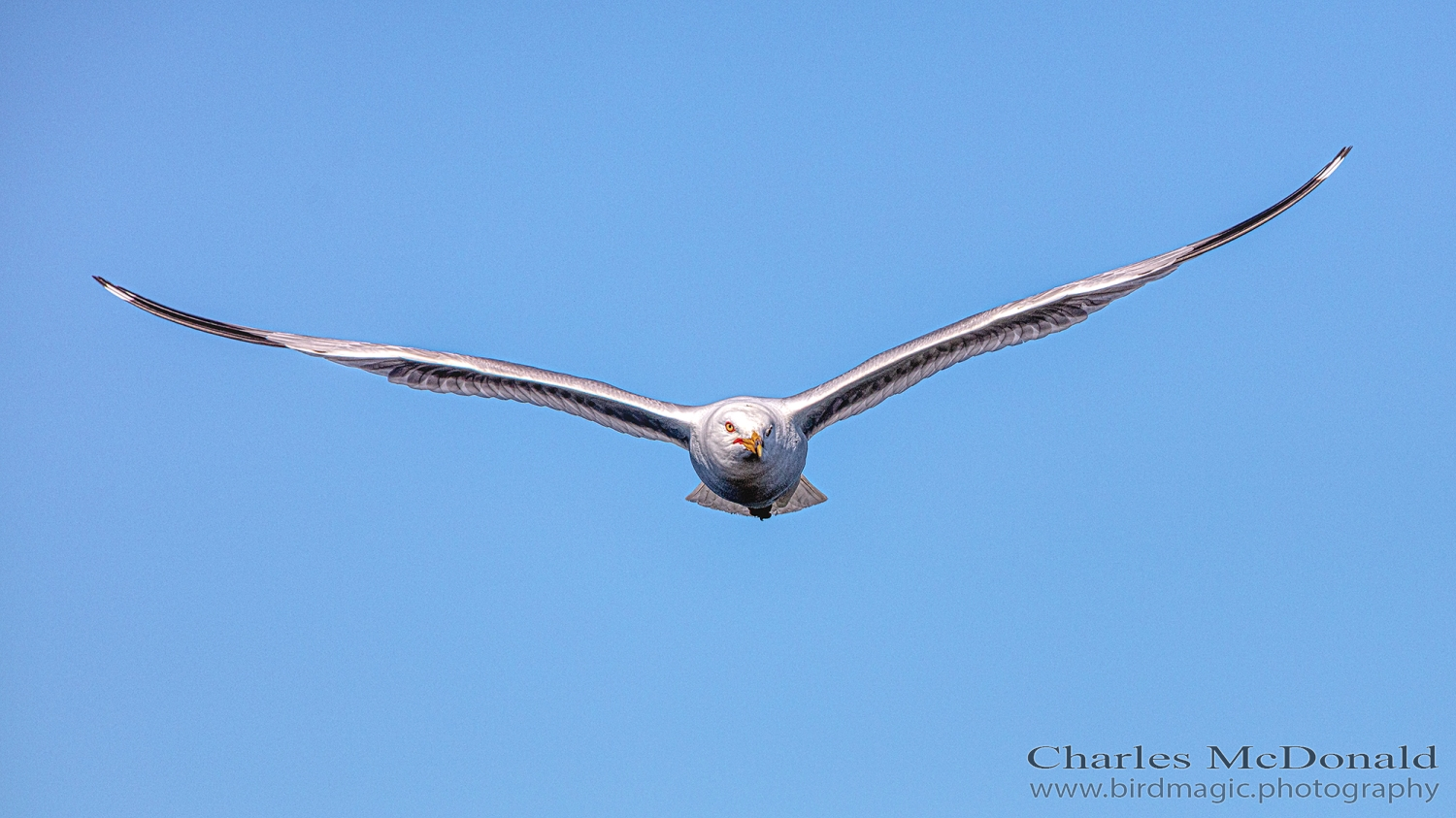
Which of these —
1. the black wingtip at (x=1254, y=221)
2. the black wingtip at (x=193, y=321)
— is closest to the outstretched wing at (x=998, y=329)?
the black wingtip at (x=1254, y=221)

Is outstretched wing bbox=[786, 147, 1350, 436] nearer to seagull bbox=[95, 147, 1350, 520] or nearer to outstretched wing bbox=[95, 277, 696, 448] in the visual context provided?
seagull bbox=[95, 147, 1350, 520]

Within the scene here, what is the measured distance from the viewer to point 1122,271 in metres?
21.1

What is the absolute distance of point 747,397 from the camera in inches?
824

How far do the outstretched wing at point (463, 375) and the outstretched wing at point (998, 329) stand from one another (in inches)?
78.8

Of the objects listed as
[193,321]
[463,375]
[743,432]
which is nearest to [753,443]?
[743,432]

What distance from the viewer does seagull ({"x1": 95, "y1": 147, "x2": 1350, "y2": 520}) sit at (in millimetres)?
20438

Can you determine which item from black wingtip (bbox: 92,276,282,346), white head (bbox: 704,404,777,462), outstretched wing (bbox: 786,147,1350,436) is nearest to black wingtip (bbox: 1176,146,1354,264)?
outstretched wing (bbox: 786,147,1350,436)

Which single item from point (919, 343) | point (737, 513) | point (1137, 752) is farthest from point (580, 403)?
point (1137, 752)

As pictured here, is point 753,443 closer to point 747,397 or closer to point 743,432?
point 743,432

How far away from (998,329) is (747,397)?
3.21 metres

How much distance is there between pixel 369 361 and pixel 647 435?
3.73m

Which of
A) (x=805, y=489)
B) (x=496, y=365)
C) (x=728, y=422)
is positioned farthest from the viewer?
(x=805, y=489)

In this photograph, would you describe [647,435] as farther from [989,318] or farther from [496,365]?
[989,318]

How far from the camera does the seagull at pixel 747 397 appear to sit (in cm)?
2044
